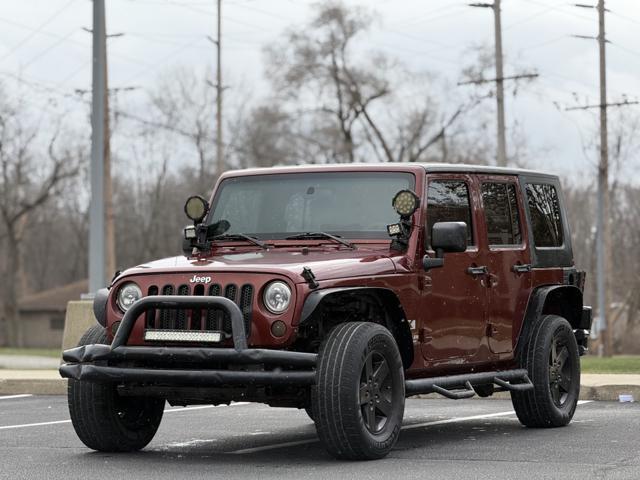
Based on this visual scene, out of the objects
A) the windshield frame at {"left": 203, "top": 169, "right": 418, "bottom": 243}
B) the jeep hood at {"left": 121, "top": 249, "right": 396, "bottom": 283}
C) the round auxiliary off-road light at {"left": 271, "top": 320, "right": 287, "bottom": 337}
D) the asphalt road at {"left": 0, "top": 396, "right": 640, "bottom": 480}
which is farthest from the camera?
the windshield frame at {"left": 203, "top": 169, "right": 418, "bottom": 243}

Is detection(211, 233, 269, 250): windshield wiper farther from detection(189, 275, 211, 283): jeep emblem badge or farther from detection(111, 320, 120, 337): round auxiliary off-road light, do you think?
detection(111, 320, 120, 337): round auxiliary off-road light

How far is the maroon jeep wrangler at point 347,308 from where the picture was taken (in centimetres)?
913

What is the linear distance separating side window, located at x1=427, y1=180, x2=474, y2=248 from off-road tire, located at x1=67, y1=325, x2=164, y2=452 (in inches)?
96.8

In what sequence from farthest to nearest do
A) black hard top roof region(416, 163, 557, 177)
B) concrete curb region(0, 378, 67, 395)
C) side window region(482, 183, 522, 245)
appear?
concrete curb region(0, 378, 67, 395), side window region(482, 183, 522, 245), black hard top roof region(416, 163, 557, 177)

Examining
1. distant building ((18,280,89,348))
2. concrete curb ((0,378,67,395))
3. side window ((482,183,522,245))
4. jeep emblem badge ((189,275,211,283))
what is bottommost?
distant building ((18,280,89,348))

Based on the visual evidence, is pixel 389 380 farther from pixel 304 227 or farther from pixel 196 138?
pixel 196 138

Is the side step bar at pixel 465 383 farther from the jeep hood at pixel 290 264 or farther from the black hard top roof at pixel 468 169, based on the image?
the black hard top roof at pixel 468 169

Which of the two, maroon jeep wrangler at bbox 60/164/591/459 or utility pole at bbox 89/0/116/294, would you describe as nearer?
maroon jeep wrangler at bbox 60/164/591/459

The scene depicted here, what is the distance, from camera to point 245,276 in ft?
30.5

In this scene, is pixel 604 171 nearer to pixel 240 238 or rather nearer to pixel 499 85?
pixel 499 85

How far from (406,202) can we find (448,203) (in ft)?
3.07

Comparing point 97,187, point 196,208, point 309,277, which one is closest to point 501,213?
point 196,208

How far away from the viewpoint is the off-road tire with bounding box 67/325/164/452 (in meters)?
9.90

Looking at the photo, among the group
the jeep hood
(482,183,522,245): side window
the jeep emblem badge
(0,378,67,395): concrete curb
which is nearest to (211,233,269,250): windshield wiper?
the jeep hood
